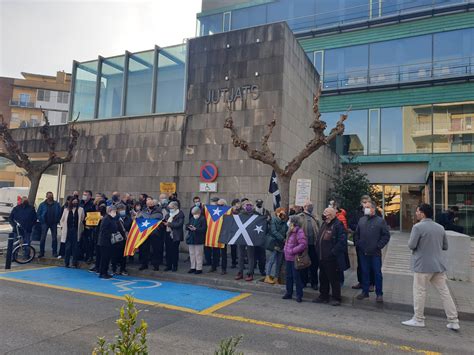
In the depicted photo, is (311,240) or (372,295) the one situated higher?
(311,240)

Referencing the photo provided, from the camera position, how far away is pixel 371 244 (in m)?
7.34

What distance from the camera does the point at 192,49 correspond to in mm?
13430

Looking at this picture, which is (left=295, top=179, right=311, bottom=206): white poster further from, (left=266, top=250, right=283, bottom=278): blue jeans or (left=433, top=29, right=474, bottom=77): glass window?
(left=433, top=29, right=474, bottom=77): glass window

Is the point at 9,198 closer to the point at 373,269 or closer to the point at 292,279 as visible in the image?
the point at 292,279

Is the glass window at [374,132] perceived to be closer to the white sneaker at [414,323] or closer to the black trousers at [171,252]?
the black trousers at [171,252]

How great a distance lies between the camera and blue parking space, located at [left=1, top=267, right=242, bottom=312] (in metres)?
7.07

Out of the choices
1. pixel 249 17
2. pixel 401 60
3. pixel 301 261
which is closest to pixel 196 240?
pixel 301 261

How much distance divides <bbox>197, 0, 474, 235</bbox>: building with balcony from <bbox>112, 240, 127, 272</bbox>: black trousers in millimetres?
16410

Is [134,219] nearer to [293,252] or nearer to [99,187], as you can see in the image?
[293,252]

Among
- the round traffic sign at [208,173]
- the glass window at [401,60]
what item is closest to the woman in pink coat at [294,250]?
the round traffic sign at [208,173]

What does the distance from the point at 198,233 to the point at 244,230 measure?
4.18 ft

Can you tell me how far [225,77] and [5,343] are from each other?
399 inches

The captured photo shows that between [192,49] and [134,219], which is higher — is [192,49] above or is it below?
above

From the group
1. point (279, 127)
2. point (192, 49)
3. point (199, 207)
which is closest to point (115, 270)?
point (199, 207)
